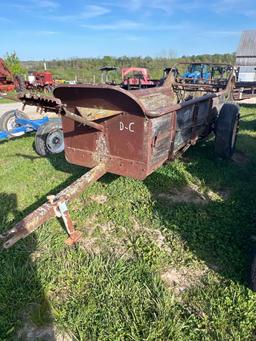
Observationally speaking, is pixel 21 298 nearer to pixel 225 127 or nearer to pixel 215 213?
pixel 215 213

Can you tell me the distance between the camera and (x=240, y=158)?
18.4 ft

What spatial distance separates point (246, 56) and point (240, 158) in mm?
30746

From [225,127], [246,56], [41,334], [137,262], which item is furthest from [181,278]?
[246,56]

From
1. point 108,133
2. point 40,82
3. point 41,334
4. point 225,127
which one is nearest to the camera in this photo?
point 41,334

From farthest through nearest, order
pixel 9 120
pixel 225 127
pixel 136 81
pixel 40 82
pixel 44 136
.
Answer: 1. pixel 40 82
2. pixel 136 81
3. pixel 9 120
4. pixel 44 136
5. pixel 225 127

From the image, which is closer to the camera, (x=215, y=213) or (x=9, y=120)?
(x=215, y=213)

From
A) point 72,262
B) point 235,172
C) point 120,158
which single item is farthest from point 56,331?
point 235,172

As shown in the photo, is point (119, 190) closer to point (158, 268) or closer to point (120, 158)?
point (120, 158)

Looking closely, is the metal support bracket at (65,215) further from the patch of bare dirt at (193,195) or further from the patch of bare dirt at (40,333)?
the patch of bare dirt at (193,195)

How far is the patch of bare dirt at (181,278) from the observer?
2.60 m

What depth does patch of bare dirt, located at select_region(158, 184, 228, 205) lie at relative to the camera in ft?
13.1

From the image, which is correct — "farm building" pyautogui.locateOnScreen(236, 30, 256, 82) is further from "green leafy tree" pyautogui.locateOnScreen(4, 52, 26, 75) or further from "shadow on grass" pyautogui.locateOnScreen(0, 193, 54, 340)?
"shadow on grass" pyautogui.locateOnScreen(0, 193, 54, 340)

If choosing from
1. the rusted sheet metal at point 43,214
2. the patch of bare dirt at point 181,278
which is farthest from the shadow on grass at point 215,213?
the rusted sheet metal at point 43,214

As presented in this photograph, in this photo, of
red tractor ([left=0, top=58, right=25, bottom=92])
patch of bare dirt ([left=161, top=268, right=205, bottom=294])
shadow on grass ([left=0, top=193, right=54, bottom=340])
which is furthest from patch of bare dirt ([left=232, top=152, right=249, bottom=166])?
red tractor ([left=0, top=58, right=25, bottom=92])
